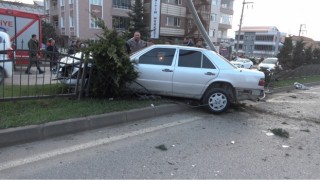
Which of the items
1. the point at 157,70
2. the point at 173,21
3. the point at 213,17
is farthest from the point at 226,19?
the point at 157,70

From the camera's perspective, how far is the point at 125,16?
4088 cm

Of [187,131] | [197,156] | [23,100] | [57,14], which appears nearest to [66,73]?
[23,100]

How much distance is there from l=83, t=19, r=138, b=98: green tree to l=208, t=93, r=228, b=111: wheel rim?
192cm

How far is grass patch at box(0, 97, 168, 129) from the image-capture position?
196 inches

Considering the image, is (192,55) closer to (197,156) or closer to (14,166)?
(197,156)

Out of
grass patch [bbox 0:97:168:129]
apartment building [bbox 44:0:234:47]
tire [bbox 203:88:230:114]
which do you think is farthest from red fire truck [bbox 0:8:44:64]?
apartment building [bbox 44:0:234:47]

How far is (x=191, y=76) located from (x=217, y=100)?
0.85 m

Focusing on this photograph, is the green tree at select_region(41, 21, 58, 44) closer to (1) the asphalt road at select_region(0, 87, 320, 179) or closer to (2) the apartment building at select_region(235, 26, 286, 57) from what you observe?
(1) the asphalt road at select_region(0, 87, 320, 179)

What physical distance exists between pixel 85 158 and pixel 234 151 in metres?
2.34

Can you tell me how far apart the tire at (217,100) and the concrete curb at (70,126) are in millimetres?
1134

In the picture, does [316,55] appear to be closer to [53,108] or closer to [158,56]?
[158,56]

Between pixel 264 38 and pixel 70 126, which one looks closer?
pixel 70 126

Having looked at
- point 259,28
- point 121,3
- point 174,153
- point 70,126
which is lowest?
point 174,153

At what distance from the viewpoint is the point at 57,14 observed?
43812 millimetres
